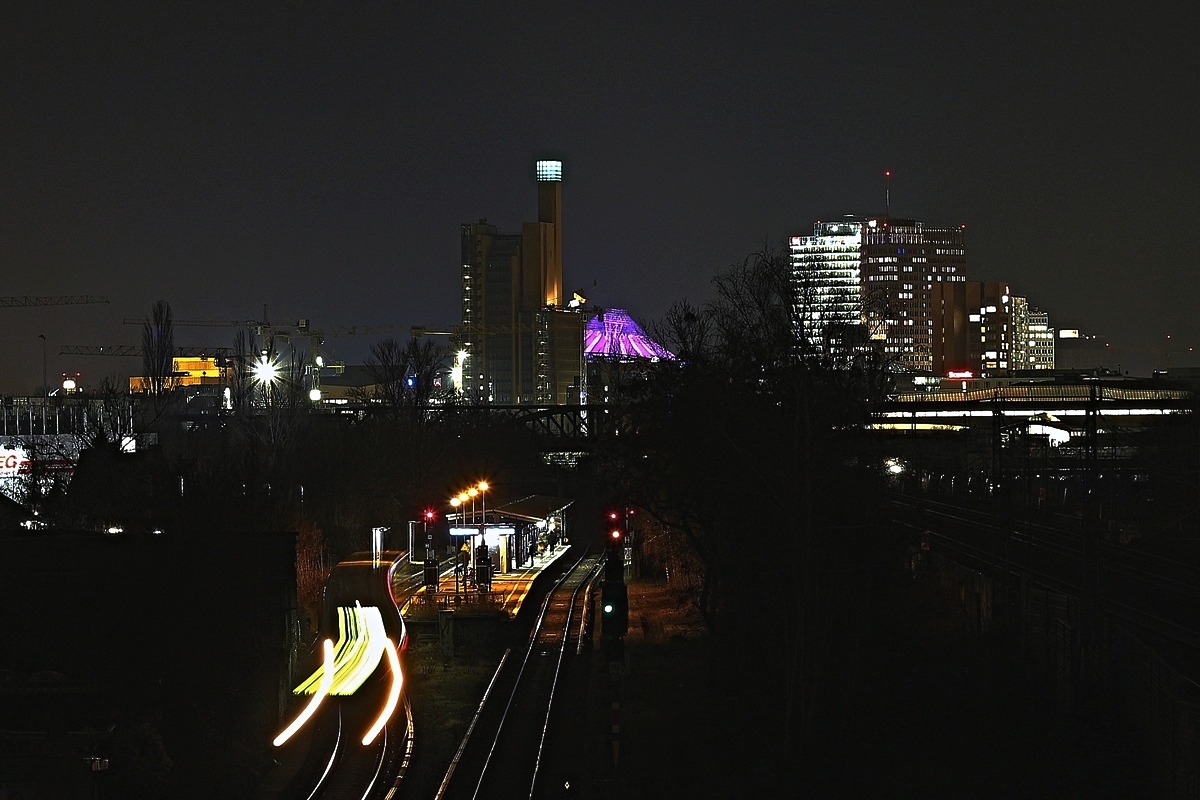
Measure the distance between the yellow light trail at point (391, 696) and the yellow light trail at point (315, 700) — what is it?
1.08 meters

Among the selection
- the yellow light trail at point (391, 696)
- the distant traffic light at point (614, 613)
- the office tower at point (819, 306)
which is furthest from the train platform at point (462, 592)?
the distant traffic light at point (614, 613)

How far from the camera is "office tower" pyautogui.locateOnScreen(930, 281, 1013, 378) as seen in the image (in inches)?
6949

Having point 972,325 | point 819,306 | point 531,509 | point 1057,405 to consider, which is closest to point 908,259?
point 972,325

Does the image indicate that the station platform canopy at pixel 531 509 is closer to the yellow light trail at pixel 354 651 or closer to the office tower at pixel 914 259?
the yellow light trail at pixel 354 651

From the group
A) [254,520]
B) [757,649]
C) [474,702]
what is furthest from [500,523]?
[757,649]

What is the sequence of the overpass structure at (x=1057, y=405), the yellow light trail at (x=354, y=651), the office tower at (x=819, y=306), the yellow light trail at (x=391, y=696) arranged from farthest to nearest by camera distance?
1. the overpass structure at (x=1057, y=405)
2. the yellow light trail at (x=354, y=651)
3. the yellow light trail at (x=391, y=696)
4. the office tower at (x=819, y=306)

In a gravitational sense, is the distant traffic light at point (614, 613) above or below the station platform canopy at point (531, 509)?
above

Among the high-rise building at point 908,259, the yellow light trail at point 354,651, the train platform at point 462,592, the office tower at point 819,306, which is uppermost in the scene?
the high-rise building at point 908,259

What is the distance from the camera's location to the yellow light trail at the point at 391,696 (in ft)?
70.4

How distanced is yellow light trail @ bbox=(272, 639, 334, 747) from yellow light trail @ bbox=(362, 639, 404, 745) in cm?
108

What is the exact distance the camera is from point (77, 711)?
69.7 feet

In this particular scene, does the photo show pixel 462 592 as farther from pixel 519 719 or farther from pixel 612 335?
pixel 612 335

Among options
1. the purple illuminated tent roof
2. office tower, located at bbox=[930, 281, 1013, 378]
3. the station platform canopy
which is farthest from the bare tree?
office tower, located at bbox=[930, 281, 1013, 378]

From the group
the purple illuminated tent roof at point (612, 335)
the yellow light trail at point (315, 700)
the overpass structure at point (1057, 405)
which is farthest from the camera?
the purple illuminated tent roof at point (612, 335)
